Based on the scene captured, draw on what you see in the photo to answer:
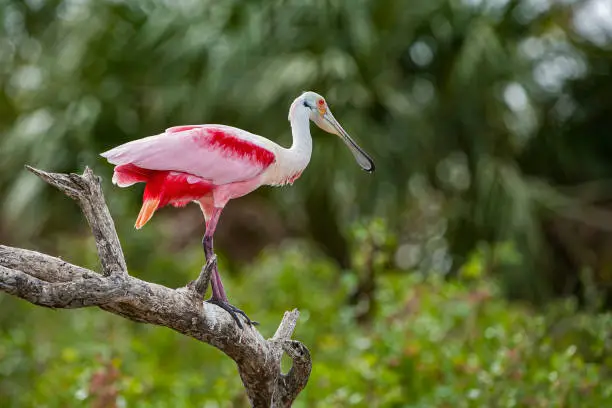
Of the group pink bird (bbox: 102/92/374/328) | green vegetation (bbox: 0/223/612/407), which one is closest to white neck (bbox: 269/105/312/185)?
pink bird (bbox: 102/92/374/328)

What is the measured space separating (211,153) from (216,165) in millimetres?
49

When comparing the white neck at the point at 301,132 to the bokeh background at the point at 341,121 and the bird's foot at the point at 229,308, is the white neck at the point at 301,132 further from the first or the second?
the bokeh background at the point at 341,121

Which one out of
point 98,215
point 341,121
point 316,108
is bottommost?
point 98,215

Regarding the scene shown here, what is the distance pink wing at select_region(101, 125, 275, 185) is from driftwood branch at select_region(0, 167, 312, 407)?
0.84 feet

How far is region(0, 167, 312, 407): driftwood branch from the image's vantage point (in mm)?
3592

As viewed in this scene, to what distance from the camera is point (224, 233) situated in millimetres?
12812

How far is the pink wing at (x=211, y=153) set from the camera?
4027 millimetres

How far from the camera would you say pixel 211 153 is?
416 centimetres

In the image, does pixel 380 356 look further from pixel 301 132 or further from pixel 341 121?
pixel 341 121

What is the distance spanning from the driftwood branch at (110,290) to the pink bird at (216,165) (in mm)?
120

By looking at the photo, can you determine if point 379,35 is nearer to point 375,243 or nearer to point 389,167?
point 389,167

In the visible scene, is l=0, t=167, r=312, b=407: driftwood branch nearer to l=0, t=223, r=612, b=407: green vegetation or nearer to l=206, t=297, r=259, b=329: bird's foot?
l=206, t=297, r=259, b=329: bird's foot

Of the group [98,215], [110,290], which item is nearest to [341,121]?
[98,215]

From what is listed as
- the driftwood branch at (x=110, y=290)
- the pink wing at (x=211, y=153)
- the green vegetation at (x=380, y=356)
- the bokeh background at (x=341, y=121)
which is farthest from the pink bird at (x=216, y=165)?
the bokeh background at (x=341, y=121)
